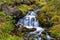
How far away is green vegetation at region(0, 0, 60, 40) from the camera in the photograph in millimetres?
14699

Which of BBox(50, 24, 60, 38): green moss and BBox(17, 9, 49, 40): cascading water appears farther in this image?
BBox(17, 9, 49, 40): cascading water

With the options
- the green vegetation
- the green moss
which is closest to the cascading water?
the green vegetation

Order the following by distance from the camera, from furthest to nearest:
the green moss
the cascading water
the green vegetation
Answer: the cascading water → the green vegetation → the green moss

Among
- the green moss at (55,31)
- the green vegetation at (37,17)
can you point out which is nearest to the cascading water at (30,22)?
the green vegetation at (37,17)

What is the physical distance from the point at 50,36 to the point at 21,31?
2246 mm

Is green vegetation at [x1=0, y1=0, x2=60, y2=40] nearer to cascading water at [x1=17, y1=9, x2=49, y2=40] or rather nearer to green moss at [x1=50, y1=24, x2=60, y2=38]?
green moss at [x1=50, y1=24, x2=60, y2=38]

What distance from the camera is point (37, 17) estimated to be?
17.1 metres

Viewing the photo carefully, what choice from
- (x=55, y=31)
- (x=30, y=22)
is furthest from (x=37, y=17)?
(x=55, y=31)

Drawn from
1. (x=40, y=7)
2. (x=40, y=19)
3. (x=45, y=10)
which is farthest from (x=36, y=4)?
(x=40, y=19)

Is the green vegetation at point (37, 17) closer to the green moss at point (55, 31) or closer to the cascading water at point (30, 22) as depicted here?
the green moss at point (55, 31)

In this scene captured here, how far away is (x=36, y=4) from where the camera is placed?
20.5 m

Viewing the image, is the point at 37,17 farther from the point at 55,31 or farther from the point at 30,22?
the point at 55,31

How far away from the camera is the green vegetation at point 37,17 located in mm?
14699

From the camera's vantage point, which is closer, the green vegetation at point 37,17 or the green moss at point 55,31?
the green moss at point 55,31
